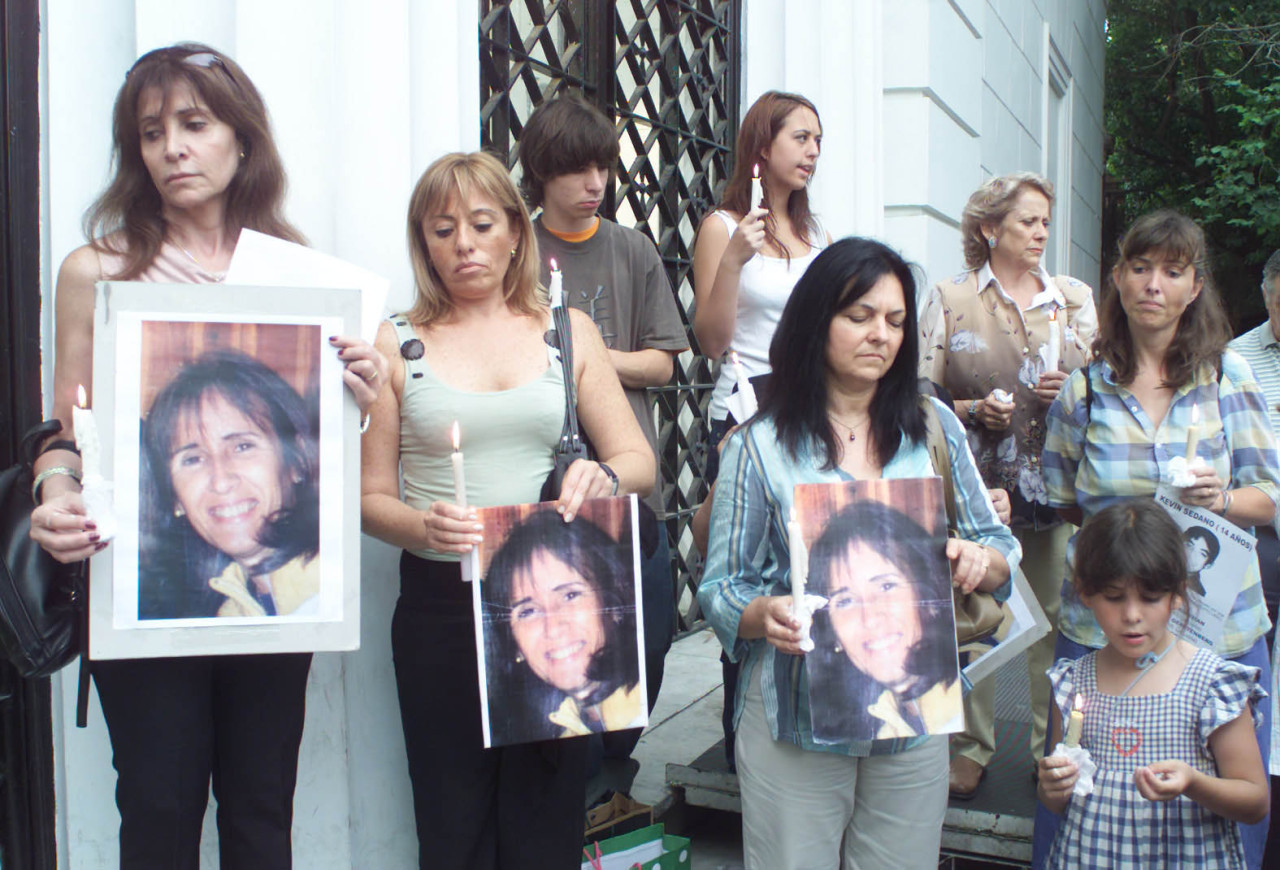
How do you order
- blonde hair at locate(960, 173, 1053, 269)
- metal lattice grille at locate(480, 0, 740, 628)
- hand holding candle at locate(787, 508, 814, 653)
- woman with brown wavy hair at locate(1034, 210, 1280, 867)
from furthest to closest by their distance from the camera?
metal lattice grille at locate(480, 0, 740, 628) → blonde hair at locate(960, 173, 1053, 269) → woman with brown wavy hair at locate(1034, 210, 1280, 867) → hand holding candle at locate(787, 508, 814, 653)

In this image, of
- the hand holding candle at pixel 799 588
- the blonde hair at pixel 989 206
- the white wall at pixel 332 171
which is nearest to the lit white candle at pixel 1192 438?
the hand holding candle at pixel 799 588

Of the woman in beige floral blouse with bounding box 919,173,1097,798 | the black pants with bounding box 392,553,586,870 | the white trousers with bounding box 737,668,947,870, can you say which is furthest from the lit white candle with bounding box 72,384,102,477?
the woman in beige floral blouse with bounding box 919,173,1097,798

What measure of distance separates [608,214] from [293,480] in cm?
305

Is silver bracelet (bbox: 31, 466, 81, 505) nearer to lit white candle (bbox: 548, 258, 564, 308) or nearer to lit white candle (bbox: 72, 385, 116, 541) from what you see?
lit white candle (bbox: 72, 385, 116, 541)

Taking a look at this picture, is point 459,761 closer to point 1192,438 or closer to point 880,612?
point 880,612

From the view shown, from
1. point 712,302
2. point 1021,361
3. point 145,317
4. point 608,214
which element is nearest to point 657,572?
point 712,302

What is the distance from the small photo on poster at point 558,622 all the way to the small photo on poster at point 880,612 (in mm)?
346

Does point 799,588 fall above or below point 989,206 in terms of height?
below

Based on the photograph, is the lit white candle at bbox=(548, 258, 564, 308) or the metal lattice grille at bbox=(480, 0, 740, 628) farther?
the metal lattice grille at bbox=(480, 0, 740, 628)

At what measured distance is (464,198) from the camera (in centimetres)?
240

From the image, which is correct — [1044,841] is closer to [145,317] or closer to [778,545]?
[778,545]

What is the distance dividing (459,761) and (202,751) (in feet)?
1.78

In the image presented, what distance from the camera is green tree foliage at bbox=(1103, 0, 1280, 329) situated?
45.2ft

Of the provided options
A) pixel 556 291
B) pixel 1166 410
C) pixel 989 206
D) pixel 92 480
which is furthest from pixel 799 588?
pixel 989 206
